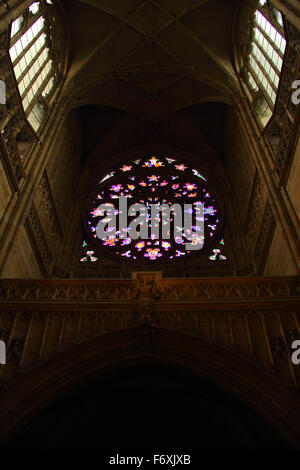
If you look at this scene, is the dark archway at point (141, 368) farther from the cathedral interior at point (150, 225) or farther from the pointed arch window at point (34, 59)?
the pointed arch window at point (34, 59)

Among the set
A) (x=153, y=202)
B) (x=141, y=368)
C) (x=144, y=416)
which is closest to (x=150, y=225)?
(x=153, y=202)

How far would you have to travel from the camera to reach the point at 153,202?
485 inches

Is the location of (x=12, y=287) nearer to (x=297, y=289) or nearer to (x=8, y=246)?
(x=8, y=246)

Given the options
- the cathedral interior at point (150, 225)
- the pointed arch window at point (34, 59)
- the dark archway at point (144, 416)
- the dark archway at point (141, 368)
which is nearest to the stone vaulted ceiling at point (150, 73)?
the cathedral interior at point (150, 225)

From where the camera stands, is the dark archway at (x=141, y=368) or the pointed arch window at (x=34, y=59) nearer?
the dark archway at (x=141, y=368)

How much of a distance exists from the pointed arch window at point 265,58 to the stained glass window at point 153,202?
10.6 feet

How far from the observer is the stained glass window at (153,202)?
1080 centimetres

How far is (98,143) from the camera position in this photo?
46.0 feet

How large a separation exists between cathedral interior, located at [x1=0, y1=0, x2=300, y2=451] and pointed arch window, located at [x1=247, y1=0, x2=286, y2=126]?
6 centimetres

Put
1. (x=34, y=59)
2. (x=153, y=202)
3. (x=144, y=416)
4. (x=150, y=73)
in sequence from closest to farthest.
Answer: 1. (x=144, y=416)
2. (x=34, y=59)
3. (x=153, y=202)
4. (x=150, y=73)

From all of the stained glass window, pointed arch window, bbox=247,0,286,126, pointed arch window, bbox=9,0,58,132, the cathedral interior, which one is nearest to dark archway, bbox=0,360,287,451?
the cathedral interior

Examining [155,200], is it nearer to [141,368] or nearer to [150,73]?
[150,73]

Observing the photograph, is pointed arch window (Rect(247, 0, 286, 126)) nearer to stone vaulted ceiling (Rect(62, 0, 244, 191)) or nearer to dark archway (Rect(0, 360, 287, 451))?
stone vaulted ceiling (Rect(62, 0, 244, 191))

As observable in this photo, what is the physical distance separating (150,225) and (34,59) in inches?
195
